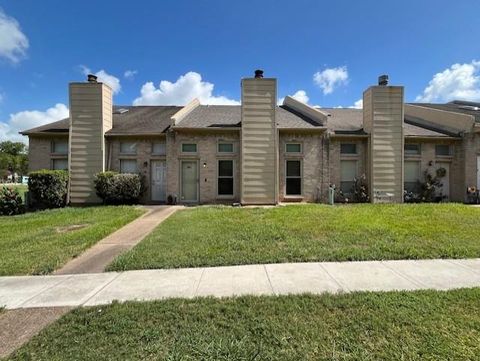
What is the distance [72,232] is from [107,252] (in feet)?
8.32

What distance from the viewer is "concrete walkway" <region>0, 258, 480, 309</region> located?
13.5ft

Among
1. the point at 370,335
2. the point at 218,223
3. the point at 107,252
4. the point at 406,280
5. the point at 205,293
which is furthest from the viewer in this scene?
the point at 218,223

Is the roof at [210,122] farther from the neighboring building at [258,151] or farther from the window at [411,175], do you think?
the window at [411,175]

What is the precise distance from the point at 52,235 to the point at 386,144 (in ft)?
47.4

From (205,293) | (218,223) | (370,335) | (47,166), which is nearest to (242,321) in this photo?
(205,293)

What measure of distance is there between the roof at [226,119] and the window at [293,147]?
883 mm

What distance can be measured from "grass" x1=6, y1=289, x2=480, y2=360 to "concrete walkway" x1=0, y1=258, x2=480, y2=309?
0.38 metres

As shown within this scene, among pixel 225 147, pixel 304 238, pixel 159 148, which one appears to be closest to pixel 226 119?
pixel 225 147

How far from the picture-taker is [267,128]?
13.3 meters

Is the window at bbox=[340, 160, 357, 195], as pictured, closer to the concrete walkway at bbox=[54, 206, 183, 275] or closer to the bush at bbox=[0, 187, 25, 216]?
the concrete walkway at bbox=[54, 206, 183, 275]

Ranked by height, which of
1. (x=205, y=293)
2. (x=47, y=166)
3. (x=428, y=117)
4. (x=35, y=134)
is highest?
(x=428, y=117)

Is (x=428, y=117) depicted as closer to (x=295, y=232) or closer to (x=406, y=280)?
(x=295, y=232)

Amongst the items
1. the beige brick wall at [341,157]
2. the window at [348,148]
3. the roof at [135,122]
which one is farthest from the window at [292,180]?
the roof at [135,122]

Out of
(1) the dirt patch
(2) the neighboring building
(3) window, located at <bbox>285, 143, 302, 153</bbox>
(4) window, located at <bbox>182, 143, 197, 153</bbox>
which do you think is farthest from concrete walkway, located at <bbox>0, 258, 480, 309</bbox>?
(4) window, located at <bbox>182, 143, 197, 153</bbox>
